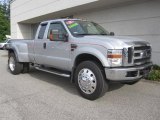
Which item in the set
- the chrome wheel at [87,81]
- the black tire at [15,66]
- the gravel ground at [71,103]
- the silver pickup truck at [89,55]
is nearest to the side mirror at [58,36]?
the silver pickup truck at [89,55]

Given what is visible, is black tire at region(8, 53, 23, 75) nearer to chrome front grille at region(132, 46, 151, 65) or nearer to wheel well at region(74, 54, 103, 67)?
wheel well at region(74, 54, 103, 67)

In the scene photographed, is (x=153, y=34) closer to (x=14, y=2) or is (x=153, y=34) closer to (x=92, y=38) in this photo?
(x=92, y=38)

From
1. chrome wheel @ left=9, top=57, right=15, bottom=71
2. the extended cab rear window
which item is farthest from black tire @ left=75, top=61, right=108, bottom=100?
chrome wheel @ left=9, top=57, right=15, bottom=71

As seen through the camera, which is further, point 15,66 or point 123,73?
point 15,66

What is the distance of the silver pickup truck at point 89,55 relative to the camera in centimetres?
512

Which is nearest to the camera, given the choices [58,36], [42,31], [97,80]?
[97,80]

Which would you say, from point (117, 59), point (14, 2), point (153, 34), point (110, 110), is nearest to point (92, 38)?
point (117, 59)

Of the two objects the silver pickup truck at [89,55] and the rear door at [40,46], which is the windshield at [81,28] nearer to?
the silver pickup truck at [89,55]

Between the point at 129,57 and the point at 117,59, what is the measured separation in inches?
12.1

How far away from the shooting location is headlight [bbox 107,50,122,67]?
506 cm

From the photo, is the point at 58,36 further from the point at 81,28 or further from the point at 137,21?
the point at 137,21

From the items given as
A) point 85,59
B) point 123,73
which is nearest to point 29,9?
point 85,59

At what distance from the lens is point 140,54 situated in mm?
5539

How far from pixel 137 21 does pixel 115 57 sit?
5.99 meters
